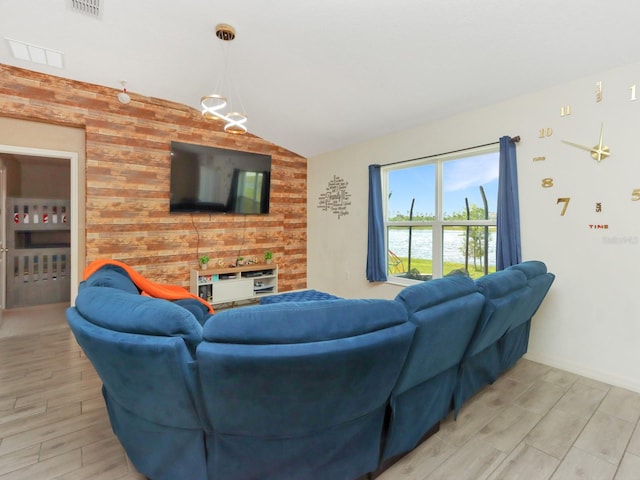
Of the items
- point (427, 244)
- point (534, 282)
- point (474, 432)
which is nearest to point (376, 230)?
point (427, 244)

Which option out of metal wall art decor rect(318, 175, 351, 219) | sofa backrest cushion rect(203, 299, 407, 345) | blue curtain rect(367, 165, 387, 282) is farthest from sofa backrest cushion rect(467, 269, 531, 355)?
metal wall art decor rect(318, 175, 351, 219)

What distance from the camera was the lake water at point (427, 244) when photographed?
3.61m

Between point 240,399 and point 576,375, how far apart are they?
2869 mm

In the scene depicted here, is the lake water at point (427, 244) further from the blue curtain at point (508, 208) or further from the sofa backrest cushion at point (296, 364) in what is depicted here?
the sofa backrest cushion at point (296, 364)

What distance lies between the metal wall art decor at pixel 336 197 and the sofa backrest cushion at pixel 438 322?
3.17 meters

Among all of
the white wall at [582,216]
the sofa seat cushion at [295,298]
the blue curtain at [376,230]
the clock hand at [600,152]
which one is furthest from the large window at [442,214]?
the sofa seat cushion at [295,298]

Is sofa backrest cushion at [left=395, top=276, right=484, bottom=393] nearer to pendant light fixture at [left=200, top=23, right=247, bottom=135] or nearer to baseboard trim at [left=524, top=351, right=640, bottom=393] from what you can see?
baseboard trim at [left=524, top=351, right=640, bottom=393]

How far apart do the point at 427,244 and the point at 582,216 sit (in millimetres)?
1565

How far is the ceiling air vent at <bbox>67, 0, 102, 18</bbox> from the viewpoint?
255 centimetres

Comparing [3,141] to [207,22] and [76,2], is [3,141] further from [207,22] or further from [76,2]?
[207,22]

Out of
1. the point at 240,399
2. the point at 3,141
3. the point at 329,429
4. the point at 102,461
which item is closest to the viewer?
the point at 240,399

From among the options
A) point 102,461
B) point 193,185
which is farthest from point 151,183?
point 102,461

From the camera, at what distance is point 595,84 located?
259 cm

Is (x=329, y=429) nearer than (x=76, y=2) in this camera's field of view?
Yes
